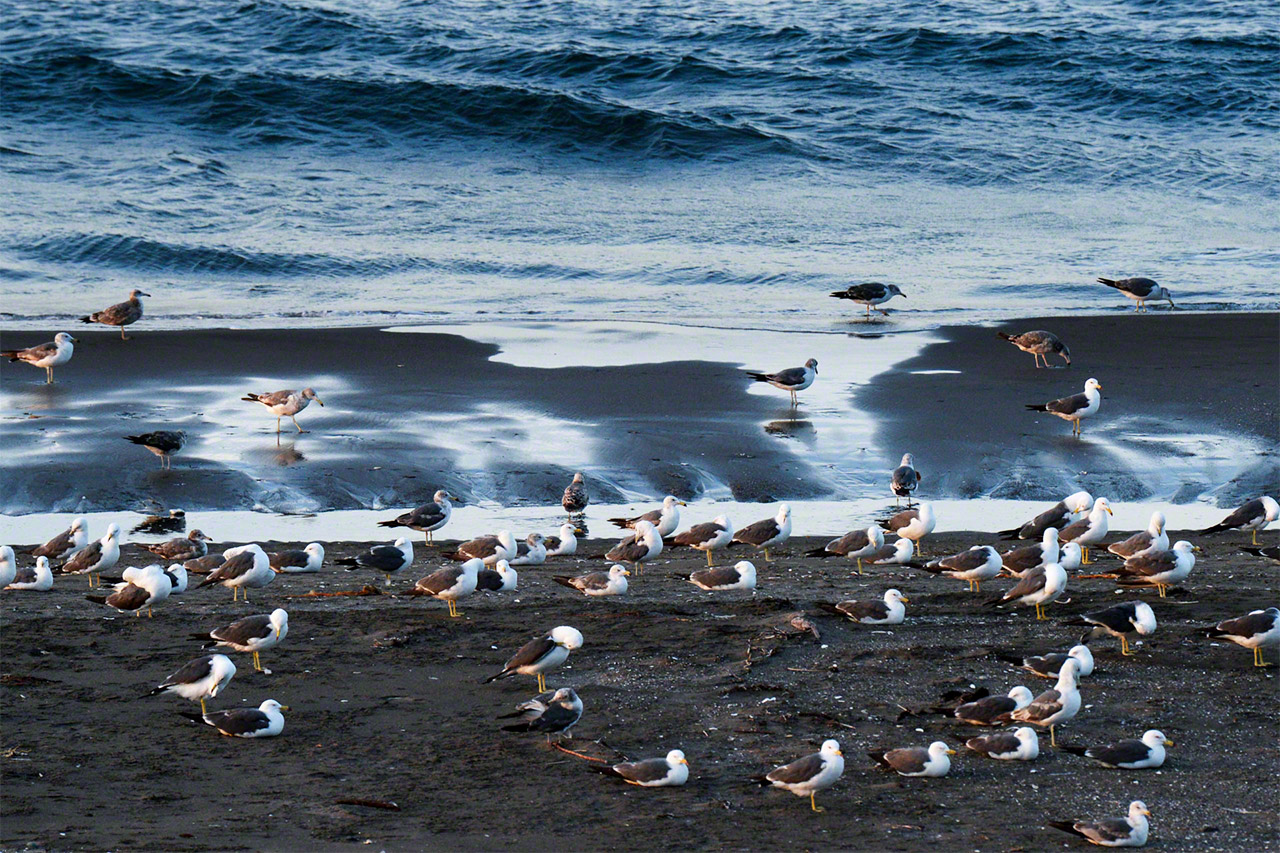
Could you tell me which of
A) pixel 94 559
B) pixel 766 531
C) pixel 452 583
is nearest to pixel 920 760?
pixel 452 583

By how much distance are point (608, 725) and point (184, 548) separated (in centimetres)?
484

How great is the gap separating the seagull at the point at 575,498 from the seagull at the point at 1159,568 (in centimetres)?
481

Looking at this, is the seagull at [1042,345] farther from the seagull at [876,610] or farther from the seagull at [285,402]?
the seagull at [876,610]

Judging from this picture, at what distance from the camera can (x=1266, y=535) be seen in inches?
511

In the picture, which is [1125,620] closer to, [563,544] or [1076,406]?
→ [563,544]

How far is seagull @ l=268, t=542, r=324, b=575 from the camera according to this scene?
37.6ft

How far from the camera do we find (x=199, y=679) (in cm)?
869

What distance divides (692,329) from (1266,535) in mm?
9826

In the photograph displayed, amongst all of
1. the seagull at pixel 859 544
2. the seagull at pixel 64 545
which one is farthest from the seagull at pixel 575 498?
the seagull at pixel 64 545

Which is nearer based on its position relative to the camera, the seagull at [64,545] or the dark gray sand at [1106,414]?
the seagull at [64,545]

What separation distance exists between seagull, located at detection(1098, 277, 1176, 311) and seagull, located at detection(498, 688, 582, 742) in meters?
16.7

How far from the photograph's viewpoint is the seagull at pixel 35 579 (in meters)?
11.1

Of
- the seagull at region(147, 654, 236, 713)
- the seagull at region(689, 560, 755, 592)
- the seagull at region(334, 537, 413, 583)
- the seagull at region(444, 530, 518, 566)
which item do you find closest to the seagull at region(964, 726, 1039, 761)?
the seagull at region(689, 560, 755, 592)

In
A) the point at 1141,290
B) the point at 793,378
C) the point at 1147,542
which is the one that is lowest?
the point at 1141,290
